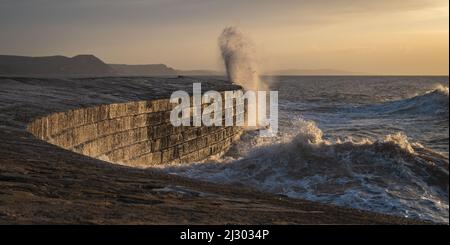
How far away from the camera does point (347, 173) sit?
29.2ft

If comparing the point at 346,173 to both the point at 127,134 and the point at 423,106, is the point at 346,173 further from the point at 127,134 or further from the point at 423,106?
the point at 423,106

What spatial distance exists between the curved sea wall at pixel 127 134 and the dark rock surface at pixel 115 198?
198 cm

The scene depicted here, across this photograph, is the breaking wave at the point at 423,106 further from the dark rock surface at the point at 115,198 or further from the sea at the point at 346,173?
the dark rock surface at the point at 115,198

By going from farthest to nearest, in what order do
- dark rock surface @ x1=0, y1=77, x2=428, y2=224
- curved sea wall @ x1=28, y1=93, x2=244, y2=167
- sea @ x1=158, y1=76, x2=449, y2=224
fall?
curved sea wall @ x1=28, y1=93, x2=244, y2=167 < sea @ x1=158, y1=76, x2=449, y2=224 < dark rock surface @ x1=0, y1=77, x2=428, y2=224

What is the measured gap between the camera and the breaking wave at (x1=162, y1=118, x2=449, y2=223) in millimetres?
7555

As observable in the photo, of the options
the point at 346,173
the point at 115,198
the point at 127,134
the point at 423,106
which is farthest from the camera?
the point at 423,106

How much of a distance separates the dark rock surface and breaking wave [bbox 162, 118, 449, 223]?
2.88 m

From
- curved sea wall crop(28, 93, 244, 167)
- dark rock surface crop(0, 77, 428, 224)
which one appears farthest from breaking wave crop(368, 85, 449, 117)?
dark rock surface crop(0, 77, 428, 224)

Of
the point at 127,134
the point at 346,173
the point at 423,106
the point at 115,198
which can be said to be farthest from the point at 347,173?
the point at 423,106

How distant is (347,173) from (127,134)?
416cm

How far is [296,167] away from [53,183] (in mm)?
5634

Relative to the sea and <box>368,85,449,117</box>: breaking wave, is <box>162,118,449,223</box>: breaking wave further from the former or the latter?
<box>368,85,449,117</box>: breaking wave

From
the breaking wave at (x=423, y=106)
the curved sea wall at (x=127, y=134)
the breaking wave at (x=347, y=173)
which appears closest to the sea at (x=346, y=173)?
the breaking wave at (x=347, y=173)
